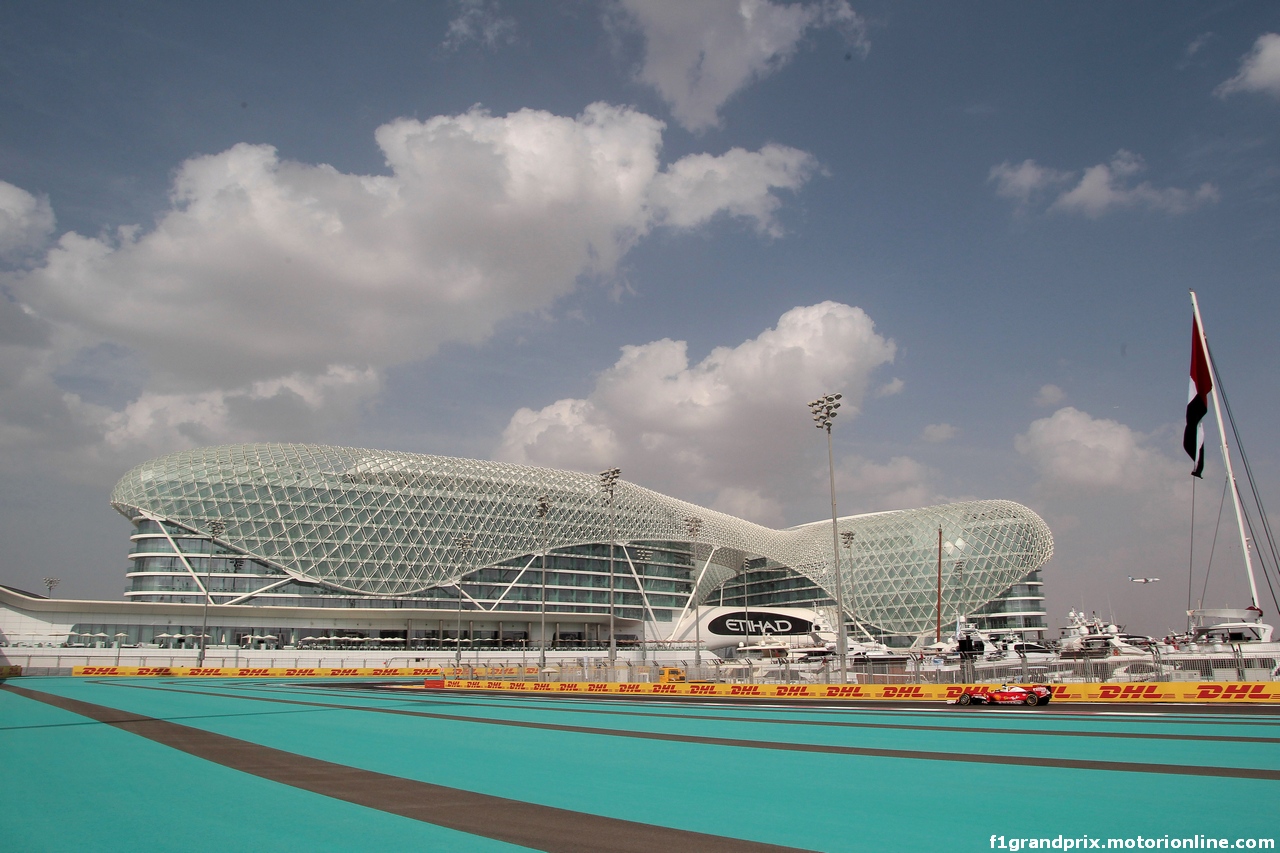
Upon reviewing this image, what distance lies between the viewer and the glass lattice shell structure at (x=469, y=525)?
8494 cm

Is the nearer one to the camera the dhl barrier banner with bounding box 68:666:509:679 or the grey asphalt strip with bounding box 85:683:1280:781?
the grey asphalt strip with bounding box 85:683:1280:781

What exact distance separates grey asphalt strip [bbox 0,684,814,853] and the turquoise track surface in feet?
0.85

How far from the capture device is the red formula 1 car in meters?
27.1

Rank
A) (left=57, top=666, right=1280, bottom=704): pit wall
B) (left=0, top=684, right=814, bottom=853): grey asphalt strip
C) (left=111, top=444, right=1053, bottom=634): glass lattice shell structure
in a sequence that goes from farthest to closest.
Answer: (left=111, top=444, right=1053, bottom=634): glass lattice shell structure < (left=57, top=666, right=1280, bottom=704): pit wall < (left=0, top=684, right=814, bottom=853): grey asphalt strip

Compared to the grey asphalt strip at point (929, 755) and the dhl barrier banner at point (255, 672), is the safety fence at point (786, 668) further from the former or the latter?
the grey asphalt strip at point (929, 755)

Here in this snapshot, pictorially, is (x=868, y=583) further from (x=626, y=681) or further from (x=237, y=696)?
(x=237, y=696)

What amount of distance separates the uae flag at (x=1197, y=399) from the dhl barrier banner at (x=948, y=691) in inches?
429

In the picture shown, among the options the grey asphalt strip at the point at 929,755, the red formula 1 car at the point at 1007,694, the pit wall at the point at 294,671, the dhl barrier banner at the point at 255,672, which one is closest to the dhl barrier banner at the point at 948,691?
the red formula 1 car at the point at 1007,694

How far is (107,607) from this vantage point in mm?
80312

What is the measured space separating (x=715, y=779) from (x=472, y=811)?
13.3 feet

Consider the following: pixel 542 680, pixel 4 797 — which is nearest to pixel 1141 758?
pixel 4 797

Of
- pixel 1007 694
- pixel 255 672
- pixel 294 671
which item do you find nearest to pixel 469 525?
pixel 294 671

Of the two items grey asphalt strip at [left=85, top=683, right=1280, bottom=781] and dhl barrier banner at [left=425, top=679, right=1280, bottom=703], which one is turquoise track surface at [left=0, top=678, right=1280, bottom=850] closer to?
grey asphalt strip at [left=85, top=683, right=1280, bottom=781]

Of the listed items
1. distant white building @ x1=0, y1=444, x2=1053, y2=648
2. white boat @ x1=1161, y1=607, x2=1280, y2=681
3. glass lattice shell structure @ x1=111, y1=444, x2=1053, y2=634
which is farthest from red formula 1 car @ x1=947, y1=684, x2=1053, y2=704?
glass lattice shell structure @ x1=111, y1=444, x2=1053, y2=634
